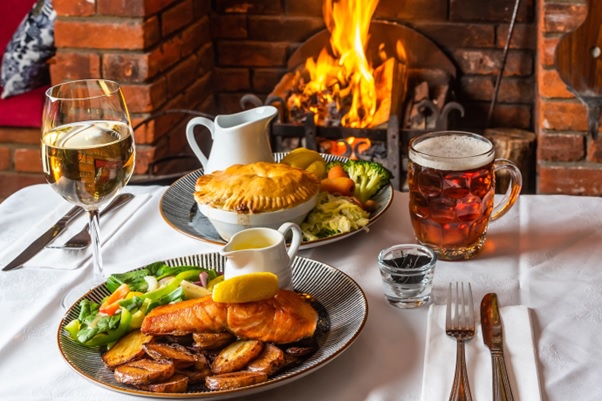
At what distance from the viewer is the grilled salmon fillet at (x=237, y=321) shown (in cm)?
90

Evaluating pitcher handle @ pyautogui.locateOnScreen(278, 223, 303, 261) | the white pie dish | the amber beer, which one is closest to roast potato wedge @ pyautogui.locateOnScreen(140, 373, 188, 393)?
pitcher handle @ pyautogui.locateOnScreen(278, 223, 303, 261)

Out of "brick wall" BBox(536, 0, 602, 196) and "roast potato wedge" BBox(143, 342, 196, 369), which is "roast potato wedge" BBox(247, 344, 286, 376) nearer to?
"roast potato wedge" BBox(143, 342, 196, 369)

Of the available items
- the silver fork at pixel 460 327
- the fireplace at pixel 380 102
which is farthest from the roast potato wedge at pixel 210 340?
the fireplace at pixel 380 102

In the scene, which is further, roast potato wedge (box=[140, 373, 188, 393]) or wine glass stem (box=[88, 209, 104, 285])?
wine glass stem (box=[88, 209, 104, 285])

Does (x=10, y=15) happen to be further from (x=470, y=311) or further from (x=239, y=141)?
(x=470, y=311)

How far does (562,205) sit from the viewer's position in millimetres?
1370

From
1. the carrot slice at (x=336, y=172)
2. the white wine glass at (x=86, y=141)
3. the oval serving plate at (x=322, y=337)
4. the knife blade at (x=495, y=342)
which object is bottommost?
the knife blade at (x=495, y=342)

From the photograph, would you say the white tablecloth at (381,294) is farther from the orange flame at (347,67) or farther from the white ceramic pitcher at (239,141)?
the orange flame at (347,67)

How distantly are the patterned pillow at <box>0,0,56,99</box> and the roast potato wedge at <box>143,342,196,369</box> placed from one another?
6.63ft

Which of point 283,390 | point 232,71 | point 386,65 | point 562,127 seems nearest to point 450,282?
point 283,390

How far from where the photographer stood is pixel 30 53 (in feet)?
8.87

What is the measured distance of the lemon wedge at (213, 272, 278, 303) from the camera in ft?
2.97

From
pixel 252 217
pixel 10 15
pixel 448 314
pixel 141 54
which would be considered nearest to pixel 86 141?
pixel 252 217

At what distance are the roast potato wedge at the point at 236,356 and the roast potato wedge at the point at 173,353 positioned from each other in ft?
0.09
